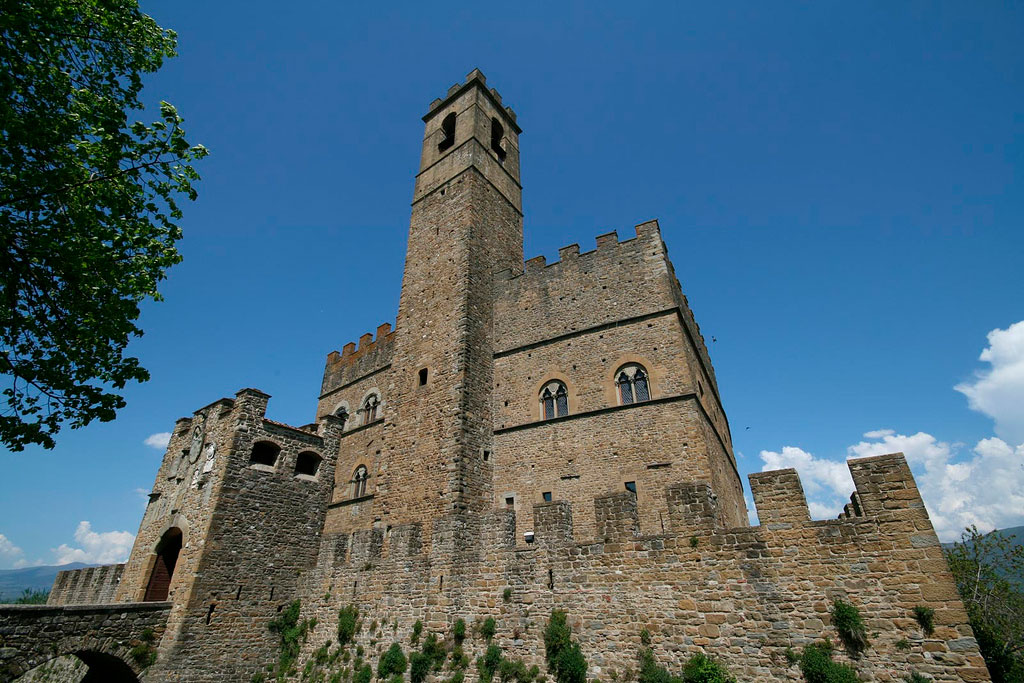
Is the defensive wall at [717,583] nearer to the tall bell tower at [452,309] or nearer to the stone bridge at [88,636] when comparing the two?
the tall bell tower at [452,309]

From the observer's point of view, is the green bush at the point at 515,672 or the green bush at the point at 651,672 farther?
the green bush at the point at 515,672

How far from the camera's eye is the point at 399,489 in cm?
1619

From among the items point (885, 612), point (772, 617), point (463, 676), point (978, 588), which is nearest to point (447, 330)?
point (463, 676)

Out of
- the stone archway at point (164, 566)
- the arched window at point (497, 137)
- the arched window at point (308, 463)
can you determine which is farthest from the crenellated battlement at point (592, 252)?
the stone archway at point (164, 566)

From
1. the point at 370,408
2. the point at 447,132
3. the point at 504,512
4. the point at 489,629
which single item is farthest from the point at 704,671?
the point at 447,132

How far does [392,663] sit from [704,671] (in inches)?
306

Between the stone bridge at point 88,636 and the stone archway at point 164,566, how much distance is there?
2.33m

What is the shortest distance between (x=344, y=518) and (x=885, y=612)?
17.3m

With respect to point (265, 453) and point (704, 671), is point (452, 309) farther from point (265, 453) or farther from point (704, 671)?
point (704, 671)

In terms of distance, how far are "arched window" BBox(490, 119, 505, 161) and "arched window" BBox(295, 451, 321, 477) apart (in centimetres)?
1621

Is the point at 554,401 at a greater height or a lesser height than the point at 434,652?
greater

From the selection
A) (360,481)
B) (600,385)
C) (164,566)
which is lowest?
(164,566)

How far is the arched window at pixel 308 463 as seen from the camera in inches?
789

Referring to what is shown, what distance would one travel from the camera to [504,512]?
12742 mm
